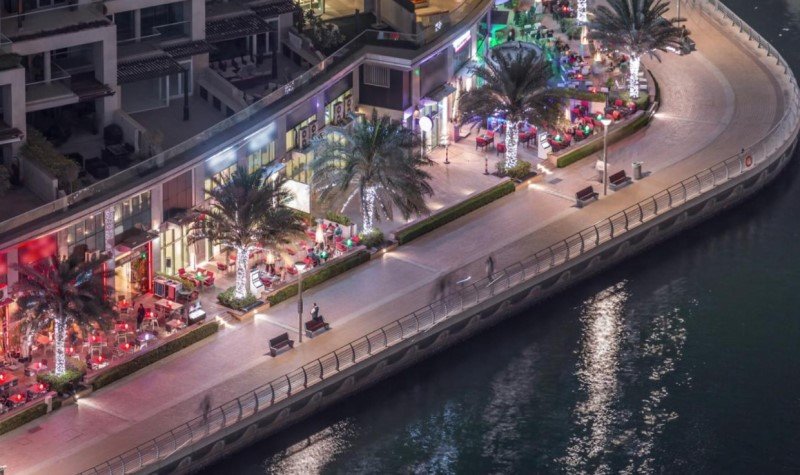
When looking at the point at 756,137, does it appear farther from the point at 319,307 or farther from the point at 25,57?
the point at 25,57

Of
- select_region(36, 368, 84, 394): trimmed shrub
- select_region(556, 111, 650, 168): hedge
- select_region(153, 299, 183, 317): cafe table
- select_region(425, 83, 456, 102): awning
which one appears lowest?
select_region(36, 368, 84, 394): trimmed shrub

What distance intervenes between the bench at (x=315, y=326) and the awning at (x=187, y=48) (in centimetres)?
2011

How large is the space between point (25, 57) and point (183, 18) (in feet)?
42.3

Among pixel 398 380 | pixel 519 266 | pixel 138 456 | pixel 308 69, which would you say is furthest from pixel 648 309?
pixel 138 456

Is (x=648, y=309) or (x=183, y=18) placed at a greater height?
(x=183, y=18)

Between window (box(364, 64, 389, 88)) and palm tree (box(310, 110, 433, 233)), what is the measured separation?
8.99 meters

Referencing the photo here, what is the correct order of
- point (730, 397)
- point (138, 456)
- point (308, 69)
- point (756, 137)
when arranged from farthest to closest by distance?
point (756, 137) < point (308, 69) < point (730, 397) < point (138, 456)

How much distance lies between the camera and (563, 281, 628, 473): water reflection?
369ft

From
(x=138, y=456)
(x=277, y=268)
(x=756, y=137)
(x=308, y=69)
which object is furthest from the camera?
(x=756, y=137)

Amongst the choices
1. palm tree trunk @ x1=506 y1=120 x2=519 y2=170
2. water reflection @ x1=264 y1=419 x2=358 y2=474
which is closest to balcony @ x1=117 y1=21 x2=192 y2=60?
palm tree trunk @ x1=506 y1=120 x2=519 y2=170

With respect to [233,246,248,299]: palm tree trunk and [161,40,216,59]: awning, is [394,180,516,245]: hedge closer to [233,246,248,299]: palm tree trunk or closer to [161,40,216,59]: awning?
[233,246,248,299]: palm tree trunk

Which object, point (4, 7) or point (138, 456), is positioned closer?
point (138, 456)

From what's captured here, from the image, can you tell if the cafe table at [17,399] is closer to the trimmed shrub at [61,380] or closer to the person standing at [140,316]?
the trimmed shrub at [61,380]

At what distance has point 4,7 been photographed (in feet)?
401
